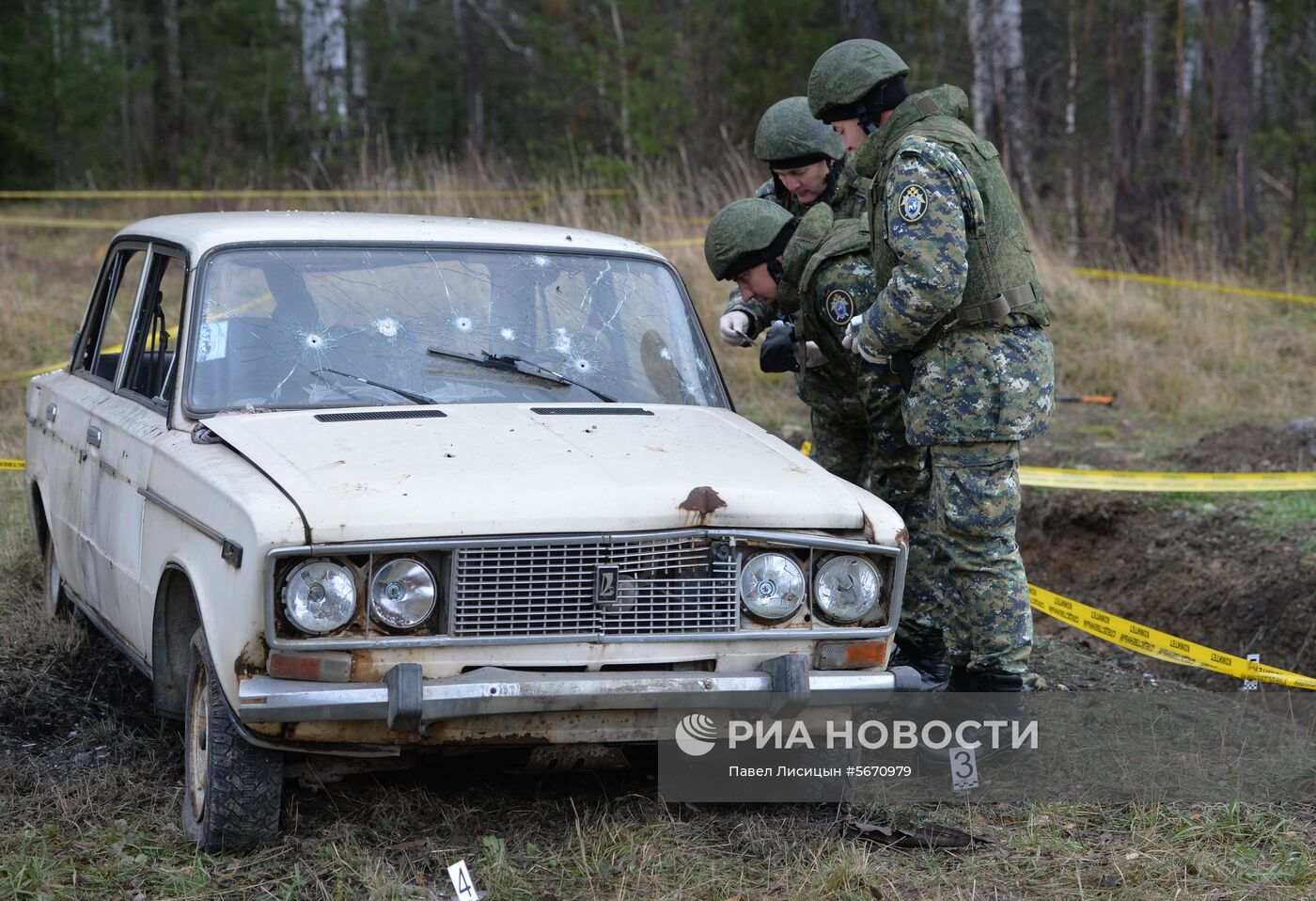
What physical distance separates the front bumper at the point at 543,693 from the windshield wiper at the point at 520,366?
1149 millimetres

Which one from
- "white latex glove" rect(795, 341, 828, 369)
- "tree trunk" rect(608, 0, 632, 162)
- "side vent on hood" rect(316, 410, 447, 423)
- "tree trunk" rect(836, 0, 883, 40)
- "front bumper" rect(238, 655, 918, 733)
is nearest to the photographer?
"front bumper" rect(238, 655, 918, 733)

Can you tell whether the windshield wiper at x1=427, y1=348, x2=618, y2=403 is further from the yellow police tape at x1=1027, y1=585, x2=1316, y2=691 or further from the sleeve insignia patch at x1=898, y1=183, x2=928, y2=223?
the yellow police tape at x1=1027, y1=585, x2=1316, y2=691

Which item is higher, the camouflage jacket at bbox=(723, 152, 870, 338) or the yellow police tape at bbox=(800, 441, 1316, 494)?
the camouflage jacket at bbox=(723, 152, 870, 338)

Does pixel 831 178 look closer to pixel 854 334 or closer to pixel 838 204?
pixel 838 204

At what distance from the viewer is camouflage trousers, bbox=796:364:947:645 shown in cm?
487

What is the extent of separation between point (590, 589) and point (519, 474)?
12.9 inches

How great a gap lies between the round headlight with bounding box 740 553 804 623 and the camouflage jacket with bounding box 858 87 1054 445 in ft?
3.37

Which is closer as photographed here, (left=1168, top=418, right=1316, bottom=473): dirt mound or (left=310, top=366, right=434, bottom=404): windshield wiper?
(left=310, top=366, right=434, bottom=404): windshield wiper

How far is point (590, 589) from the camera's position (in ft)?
10.7

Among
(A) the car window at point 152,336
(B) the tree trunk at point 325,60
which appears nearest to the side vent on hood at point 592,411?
(A) the car window at point 152,336

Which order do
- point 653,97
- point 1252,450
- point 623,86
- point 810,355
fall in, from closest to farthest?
1. point 810,355
2. point 1252,450
3. point 653,97
4. point 623,86

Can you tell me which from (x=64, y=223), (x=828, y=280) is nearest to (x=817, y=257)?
(x=828, y=280)

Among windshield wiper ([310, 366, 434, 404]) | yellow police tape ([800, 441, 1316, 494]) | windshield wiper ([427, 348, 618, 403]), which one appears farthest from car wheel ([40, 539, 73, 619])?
yellow police tape ([800, 441, 1316, 494])

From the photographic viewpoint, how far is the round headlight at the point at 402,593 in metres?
3.17
